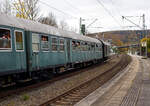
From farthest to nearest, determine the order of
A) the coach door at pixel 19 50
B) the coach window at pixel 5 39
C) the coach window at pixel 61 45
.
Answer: the coach window at pixel 61 45, the coach door at pixel 19 50, the coach window at pixel 5 39

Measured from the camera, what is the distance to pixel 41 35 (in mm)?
12047

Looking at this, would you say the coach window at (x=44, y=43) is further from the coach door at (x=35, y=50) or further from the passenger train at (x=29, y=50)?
the coach door at (x=35, y=50)

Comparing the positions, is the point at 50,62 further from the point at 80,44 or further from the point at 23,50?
the point at 80,44

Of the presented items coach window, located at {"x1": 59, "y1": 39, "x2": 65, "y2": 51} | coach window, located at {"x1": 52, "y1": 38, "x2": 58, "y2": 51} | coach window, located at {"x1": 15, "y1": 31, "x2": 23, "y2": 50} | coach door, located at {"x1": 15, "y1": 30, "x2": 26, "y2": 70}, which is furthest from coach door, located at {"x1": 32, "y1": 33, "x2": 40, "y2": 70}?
coach window, located at {"x1": 59, "y1": 39, "x2": 65, "y2": 51}

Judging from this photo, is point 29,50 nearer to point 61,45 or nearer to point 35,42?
point 35,42

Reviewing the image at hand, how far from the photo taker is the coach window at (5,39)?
8.75 meters

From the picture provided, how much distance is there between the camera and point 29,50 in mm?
10617

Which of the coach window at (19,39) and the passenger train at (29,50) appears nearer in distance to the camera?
the passenger train at (29,50)

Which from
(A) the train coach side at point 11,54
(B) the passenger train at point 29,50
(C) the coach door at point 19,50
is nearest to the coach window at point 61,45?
(B) the passenger train at point 29,50

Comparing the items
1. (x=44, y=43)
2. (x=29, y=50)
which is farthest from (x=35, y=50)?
(x=44, y=43)

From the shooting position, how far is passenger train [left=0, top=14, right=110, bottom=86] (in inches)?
356

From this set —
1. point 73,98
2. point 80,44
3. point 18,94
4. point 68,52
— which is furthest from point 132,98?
point 80,44

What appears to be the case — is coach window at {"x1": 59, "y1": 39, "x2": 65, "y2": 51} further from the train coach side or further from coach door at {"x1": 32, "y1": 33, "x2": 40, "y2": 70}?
the train coach side

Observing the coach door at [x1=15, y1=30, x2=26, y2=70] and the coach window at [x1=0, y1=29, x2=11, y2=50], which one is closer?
the coach window at [x1=0, y1=29, x2=11, y2=50]
